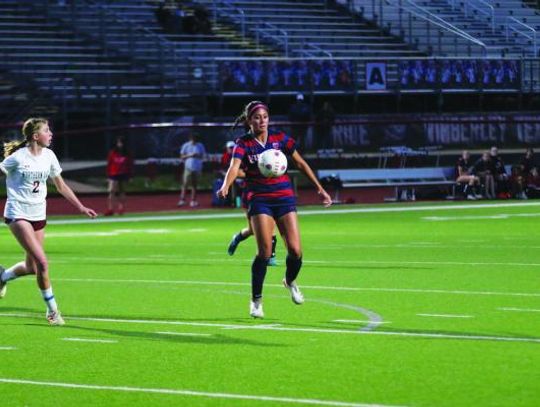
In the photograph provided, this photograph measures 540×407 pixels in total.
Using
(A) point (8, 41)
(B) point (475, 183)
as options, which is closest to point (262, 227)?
(B) point (475, 183)

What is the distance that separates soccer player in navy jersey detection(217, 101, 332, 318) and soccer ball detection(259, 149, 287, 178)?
66 mm

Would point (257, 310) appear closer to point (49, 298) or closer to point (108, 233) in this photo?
point (49, 298)

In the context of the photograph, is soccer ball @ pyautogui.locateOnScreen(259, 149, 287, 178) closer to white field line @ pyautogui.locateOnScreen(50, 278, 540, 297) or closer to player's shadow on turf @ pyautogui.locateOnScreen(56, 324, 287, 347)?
player's shadow on turf @ pyautogui.locateOnScreen(56, 324, 287, 347)

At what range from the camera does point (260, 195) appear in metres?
13.7

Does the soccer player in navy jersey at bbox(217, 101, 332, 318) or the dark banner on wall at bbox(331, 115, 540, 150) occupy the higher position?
the soccer player in navy jersey at bbox(217, 101, 332, 318)

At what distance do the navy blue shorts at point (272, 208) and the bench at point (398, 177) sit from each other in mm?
26320

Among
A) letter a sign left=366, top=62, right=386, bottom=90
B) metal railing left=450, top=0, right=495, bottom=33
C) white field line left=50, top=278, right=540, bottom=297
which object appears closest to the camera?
white field line left=50, top=278, right=540, bottom=297

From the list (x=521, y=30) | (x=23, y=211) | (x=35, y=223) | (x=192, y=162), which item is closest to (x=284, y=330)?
(x=35, y=223)

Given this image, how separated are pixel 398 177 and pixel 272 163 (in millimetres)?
27189

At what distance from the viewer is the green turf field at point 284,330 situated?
948cm

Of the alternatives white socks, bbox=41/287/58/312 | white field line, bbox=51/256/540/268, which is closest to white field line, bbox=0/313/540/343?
white socks, bbox=41/287/58/312

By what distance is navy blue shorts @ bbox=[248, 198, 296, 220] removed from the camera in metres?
13.6

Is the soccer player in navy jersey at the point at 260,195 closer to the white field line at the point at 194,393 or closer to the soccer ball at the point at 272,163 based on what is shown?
the soccer ball at the point at 272,163

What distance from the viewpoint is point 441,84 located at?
163 feet
